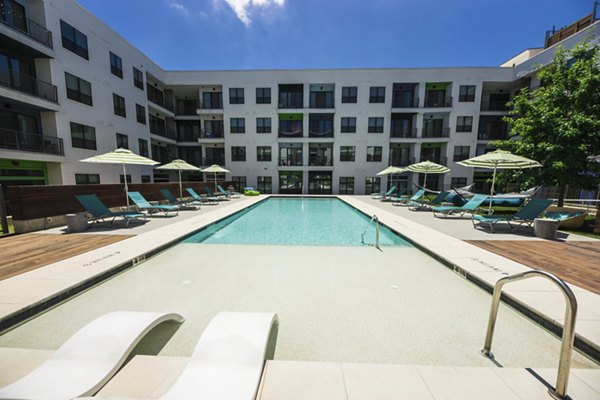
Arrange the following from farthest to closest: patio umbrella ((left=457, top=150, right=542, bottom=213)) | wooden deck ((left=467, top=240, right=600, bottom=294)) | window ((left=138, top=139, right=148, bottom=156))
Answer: window ((left=138, top=139, right=148, bottom=156))
patio umbrella ((left=457, top=150, right=542, bottom=213))
wooden deck ((left=467, top=240, right=600, bottom=294))

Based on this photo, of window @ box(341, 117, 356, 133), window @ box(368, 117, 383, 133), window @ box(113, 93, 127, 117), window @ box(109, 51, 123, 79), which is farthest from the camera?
window @ box(341, 117, 356, 133)

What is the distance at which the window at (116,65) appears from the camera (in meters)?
18.7

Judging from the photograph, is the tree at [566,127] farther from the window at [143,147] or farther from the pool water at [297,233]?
the window at [143,147]

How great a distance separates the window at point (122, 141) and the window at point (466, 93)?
3397cm

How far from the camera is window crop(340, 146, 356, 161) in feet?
86.4

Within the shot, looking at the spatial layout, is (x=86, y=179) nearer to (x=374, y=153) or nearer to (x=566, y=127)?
(x=374, y=153)

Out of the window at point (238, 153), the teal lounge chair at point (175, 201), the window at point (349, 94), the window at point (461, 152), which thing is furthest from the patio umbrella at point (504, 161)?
the window at point (238, 153)

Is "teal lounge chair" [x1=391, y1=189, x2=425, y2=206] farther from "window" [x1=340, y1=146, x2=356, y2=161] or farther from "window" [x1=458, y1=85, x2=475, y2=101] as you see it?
"window" [x1=458, y1=85, x2=475, y2=101]

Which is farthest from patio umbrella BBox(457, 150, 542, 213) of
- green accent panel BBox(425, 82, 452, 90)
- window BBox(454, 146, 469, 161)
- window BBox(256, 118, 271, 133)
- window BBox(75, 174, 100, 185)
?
window BBox(75, 174, 100, 185)

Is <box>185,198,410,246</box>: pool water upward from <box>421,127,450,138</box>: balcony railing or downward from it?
downward

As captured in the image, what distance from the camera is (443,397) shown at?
1.92 metres

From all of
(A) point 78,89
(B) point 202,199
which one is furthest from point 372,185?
(A) point 78,89

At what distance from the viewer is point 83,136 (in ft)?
54.3

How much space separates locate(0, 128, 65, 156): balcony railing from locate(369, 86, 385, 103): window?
2716 cm
